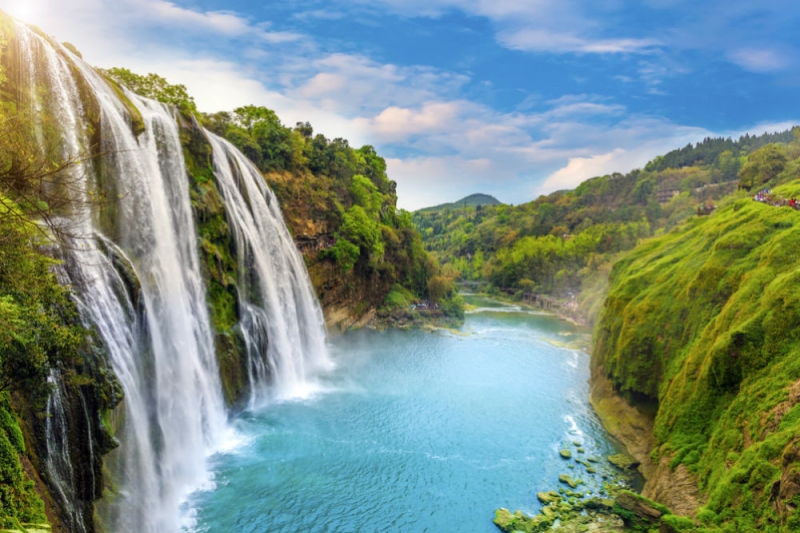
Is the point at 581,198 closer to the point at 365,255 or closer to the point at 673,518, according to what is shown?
the point at 365,255

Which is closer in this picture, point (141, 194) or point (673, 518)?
point (673, 518)

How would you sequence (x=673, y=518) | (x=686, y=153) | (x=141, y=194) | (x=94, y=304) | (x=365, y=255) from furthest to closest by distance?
(x=686, y=153)
(x=365, y=255)
(x=141, y=194)
(x=94, y=304)
(x=673, y=518)

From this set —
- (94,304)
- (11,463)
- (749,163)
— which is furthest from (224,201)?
(749,163)

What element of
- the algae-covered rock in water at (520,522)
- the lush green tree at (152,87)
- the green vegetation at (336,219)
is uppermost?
the lush green tree at (152,87)

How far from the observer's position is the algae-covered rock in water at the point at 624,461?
1922cm

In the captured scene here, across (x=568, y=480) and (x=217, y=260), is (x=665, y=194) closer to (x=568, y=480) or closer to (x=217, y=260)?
(x=568, y=480)

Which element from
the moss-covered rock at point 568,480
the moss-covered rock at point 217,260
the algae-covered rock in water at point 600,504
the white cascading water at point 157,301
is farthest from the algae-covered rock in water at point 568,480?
the moss-covered rock at point 217,260

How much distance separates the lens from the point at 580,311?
5931 centimetres

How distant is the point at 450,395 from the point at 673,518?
52.4 feet

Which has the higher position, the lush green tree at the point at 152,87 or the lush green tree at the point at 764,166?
the lush green tree at the point at 152,87

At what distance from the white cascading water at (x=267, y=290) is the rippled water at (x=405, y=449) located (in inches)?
78.5

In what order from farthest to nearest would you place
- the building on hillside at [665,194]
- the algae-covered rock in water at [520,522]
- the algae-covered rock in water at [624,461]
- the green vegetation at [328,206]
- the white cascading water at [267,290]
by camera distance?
the building on hillside at [665,194], the green vegetation at [328,206], the white cascading water at [267,290], the algae-covered rock in water at [624,461], the algae-covered rock in water at [520,522]

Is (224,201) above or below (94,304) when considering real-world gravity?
above

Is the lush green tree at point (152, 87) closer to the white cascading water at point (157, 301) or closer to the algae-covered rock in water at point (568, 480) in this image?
the white cascading water at point (157, 301)
